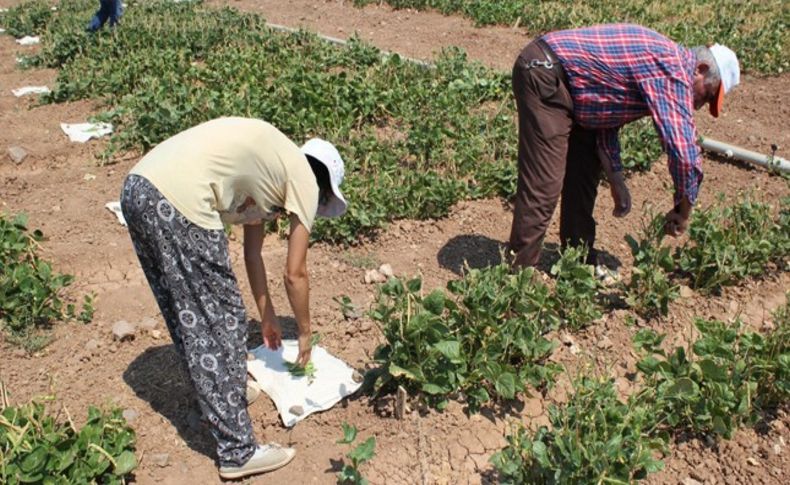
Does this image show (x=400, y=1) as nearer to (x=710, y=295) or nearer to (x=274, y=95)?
(x=274, y=95)

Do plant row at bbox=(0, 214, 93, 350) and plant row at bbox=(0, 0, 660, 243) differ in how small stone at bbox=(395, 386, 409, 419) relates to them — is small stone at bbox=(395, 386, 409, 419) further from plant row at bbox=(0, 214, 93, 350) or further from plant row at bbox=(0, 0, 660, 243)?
plant row at bbox=(0, 214, 93, 350)

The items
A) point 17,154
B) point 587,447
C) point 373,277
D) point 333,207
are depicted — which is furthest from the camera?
point 17,154

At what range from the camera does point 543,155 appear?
3826 millimetres

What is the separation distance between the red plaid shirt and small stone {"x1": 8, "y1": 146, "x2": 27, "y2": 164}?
4.24 meters

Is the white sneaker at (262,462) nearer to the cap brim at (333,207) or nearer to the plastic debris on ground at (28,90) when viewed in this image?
the cap brim at (333,207)

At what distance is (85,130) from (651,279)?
4.68m

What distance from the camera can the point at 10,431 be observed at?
281 centimetres

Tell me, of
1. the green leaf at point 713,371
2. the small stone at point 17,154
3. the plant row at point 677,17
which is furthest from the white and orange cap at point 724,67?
the small stone at point 17,154

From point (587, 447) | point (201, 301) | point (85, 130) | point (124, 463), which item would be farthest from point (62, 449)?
point (85, 130)

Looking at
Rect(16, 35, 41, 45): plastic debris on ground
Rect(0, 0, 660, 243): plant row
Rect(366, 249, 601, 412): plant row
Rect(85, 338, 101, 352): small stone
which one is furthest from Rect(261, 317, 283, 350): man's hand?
Rect(16, 35, 41, 45): plastic debris on ground

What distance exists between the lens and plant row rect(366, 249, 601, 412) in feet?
10.4

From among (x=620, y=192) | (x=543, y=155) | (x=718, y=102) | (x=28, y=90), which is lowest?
(x=28, y=90)

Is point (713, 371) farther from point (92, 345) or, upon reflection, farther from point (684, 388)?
point (92, 345)

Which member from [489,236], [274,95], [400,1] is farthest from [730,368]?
[400,1]
